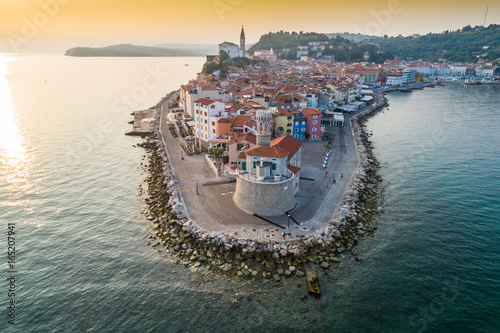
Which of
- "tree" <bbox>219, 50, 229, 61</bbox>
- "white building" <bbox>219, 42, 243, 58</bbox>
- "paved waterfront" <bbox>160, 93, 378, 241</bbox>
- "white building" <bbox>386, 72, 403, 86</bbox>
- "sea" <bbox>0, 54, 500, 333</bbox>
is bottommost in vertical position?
"sea" <bbox>0, 54, 500, 333</bbox>

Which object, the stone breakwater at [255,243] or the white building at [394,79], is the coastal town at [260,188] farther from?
the white building at [394,79]

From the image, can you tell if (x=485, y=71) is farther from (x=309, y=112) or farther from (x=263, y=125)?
(x=263, y=125)

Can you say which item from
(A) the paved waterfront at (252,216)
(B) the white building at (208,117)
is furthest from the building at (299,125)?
(B) the white building at (208,117)

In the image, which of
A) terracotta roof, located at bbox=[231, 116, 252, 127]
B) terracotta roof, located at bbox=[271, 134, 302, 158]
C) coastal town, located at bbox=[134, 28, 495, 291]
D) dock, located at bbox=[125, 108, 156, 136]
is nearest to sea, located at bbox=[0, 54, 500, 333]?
coastal town, located at bbox=[134, 28, 495, 291]

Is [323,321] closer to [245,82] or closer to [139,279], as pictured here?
[139,279]

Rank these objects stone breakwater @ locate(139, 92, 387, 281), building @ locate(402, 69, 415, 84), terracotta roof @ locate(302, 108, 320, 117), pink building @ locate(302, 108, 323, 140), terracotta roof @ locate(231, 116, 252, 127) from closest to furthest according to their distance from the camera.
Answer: stone breakwater @ locate(139, 92, 387, 281) < terracotta roof @ locate(231, 116, 252, 127) < pink building @ locate(302, 108, 323, 140) < terracotta roof @ locate(302, 108, 320, 117) < building @ locate(402, 69, 415, 84)

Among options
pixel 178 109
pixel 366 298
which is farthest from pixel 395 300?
pixel 178 109

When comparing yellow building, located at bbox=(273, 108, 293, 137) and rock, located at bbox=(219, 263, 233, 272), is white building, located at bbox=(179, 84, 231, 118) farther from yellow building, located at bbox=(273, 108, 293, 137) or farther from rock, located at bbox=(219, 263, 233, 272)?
rock, located at bbox=(219, 263, 233, 272)
